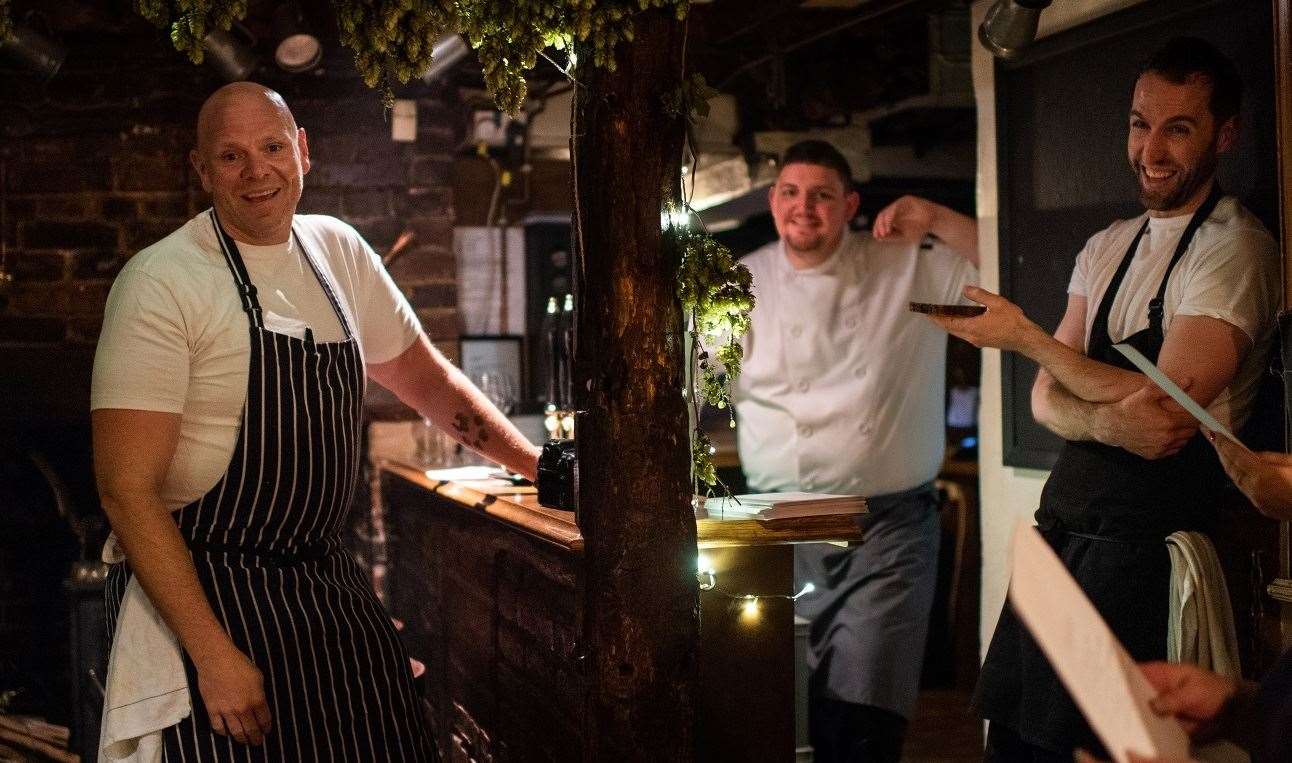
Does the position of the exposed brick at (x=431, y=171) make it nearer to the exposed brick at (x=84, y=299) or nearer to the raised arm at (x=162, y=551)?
the exposed brick at (x=84, y=299)

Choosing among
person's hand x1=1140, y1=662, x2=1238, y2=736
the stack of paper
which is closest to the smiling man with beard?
the stack of paper

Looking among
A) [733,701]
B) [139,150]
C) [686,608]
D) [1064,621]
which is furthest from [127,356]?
[139,150]

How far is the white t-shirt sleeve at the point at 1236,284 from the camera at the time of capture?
238cm

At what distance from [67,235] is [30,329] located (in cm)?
39

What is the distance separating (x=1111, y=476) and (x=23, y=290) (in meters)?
4.10

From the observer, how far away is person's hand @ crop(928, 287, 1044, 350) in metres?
2.49

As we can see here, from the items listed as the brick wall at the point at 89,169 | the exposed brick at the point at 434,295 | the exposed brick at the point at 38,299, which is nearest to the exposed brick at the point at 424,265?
the exposed brick at the point at 434,295

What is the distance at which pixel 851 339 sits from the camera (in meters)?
3.99

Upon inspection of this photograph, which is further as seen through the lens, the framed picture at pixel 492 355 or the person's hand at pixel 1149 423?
the framed picture at pixel 492 355

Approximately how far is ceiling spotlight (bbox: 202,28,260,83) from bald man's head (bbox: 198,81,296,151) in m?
2.15

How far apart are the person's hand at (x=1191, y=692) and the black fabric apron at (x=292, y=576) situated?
144 centimetres

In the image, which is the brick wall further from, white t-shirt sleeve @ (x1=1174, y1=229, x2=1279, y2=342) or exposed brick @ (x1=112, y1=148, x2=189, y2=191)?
white t-shirt sleeve @ (x1=1174, y1=229, x2=1279, y2=342)

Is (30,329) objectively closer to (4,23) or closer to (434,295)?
(434,295)

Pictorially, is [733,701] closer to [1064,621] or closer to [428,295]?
[1064,621]
